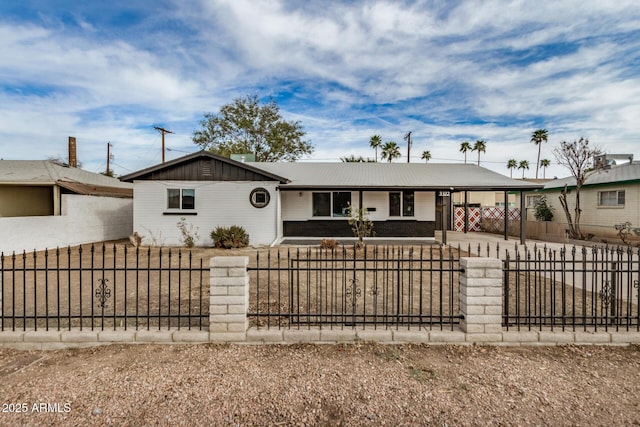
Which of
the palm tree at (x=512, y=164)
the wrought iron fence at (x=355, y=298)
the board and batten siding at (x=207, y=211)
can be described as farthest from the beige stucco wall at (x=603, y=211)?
the palm tree at (x=512, y=164)

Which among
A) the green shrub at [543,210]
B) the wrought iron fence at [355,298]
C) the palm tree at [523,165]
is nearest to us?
the wrought iron fence at [355,298]

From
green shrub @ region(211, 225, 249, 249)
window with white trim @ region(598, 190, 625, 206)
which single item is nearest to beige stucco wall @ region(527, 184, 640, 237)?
window with white trim @ region(598, 190, 625, 206)

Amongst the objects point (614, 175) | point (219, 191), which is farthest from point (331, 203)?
point (614, 175)

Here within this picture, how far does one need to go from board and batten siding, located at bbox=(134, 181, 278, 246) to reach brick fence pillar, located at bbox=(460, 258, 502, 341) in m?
9.83

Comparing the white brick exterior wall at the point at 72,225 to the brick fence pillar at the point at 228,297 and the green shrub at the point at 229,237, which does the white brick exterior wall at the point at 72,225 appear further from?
the brick fence pillar at the point at 228,297

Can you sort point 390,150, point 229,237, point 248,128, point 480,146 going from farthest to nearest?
point 480,146 → point 390,150 → point 248,128 → point 229,237

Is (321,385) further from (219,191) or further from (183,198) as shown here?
(183,198)

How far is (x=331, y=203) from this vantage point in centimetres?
1448

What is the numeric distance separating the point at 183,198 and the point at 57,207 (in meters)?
5.41

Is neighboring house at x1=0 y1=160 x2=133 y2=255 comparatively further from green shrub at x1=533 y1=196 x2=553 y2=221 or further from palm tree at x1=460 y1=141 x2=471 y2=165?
palm tree at x1=460 y1=141 x2=471 y2=165

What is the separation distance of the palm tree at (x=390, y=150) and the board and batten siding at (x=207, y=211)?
3132cm

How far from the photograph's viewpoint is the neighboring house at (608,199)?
45.4 ft

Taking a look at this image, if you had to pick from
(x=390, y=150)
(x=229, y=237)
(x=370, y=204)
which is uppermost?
(x=390, y=150)

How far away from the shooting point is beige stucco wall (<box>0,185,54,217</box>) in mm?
15469
